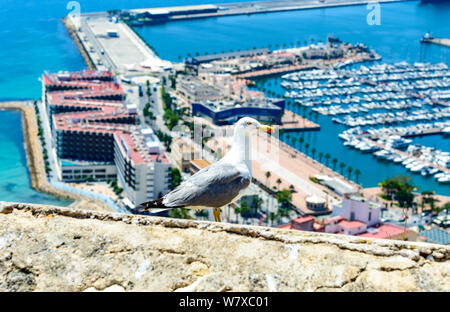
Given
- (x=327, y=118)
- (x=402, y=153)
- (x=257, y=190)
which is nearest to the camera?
(x=257, y=190)

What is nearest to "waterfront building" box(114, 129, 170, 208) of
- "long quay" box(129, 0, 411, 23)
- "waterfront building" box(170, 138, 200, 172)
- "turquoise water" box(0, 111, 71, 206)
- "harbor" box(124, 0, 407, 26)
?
"waterfront building" box(170, 138, 200, 172)

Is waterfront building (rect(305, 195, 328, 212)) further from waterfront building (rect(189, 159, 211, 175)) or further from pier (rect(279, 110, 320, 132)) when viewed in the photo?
pier (rect(279, 110, 320, 132))

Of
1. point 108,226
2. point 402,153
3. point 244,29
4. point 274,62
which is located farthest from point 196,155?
point 244,29

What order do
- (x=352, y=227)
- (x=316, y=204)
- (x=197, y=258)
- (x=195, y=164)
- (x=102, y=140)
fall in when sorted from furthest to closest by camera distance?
(x=102, y=140)
(x=195, y=164)
(x=316, y=204)
(x=352, y=227)
(x=197, y=258)

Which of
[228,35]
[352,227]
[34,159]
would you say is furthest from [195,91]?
[352,227]

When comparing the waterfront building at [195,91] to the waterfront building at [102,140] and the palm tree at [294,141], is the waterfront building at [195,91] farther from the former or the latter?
the palm tree at [294,141]

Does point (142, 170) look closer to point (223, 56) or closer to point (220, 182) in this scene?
point (220, 182)
